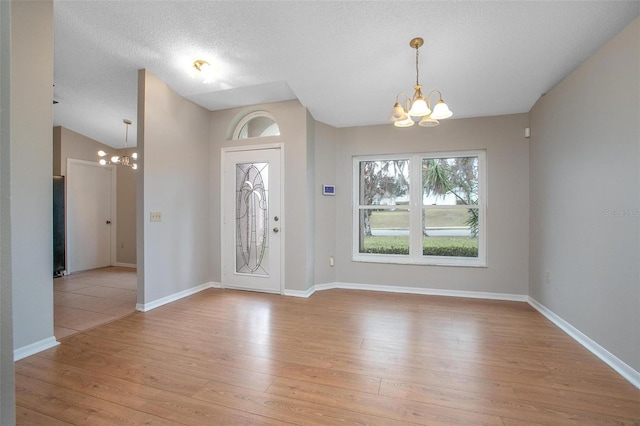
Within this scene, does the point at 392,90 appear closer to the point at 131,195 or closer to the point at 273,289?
the point at 273,289

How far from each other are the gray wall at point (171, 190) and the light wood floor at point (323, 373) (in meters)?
0.66

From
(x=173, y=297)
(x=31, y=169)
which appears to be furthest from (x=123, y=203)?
(x=31, y=169)

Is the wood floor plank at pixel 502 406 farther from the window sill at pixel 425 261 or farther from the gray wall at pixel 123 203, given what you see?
the gray wall at pixel 123 203

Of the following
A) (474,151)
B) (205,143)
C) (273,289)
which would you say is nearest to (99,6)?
(205,143)

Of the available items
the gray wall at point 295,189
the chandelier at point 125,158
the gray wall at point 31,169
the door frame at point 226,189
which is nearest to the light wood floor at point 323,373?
the gray wall at point 31,169

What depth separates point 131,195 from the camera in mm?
5852

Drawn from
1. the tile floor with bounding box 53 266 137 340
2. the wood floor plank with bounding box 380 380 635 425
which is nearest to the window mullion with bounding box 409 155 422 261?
the wood floor plank with bounding box 380 380 635 425

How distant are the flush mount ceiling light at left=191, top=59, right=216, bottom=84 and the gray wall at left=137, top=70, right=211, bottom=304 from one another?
26.8 inches

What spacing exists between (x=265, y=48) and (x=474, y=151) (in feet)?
9.98

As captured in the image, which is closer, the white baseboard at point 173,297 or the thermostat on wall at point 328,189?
the white baseboard at point 173,297

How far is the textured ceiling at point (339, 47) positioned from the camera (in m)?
2.29

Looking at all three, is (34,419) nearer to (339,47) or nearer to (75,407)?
(75,407)

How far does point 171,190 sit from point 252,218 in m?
1.13

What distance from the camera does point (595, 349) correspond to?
2303 millimetres
